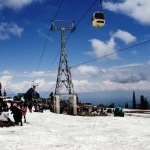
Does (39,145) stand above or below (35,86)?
below

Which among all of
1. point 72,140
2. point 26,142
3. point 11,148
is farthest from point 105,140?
point 11,148

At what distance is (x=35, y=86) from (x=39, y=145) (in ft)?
155

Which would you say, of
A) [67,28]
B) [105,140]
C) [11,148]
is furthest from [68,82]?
[11,148]

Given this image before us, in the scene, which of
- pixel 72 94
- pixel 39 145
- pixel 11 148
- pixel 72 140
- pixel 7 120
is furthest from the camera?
pixel 72 94

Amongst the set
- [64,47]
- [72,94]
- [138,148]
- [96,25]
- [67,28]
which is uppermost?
[67,28]

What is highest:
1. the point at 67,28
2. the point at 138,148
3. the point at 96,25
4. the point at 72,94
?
the point at 67,28

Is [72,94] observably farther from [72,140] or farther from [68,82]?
[72,140]

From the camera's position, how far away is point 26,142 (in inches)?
385

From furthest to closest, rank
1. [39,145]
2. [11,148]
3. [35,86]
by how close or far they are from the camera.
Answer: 1. [35,86]
2. [39,145]
3. [11,148]

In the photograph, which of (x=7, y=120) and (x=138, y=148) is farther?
(x=7, y=120)

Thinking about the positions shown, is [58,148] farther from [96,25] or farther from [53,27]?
[53,27]

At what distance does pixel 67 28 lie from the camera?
34.5m

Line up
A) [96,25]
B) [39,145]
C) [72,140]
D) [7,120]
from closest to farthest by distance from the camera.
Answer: [39,145] → [72,140] → [96,25] → [7,120]

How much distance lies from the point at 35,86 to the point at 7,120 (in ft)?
136
